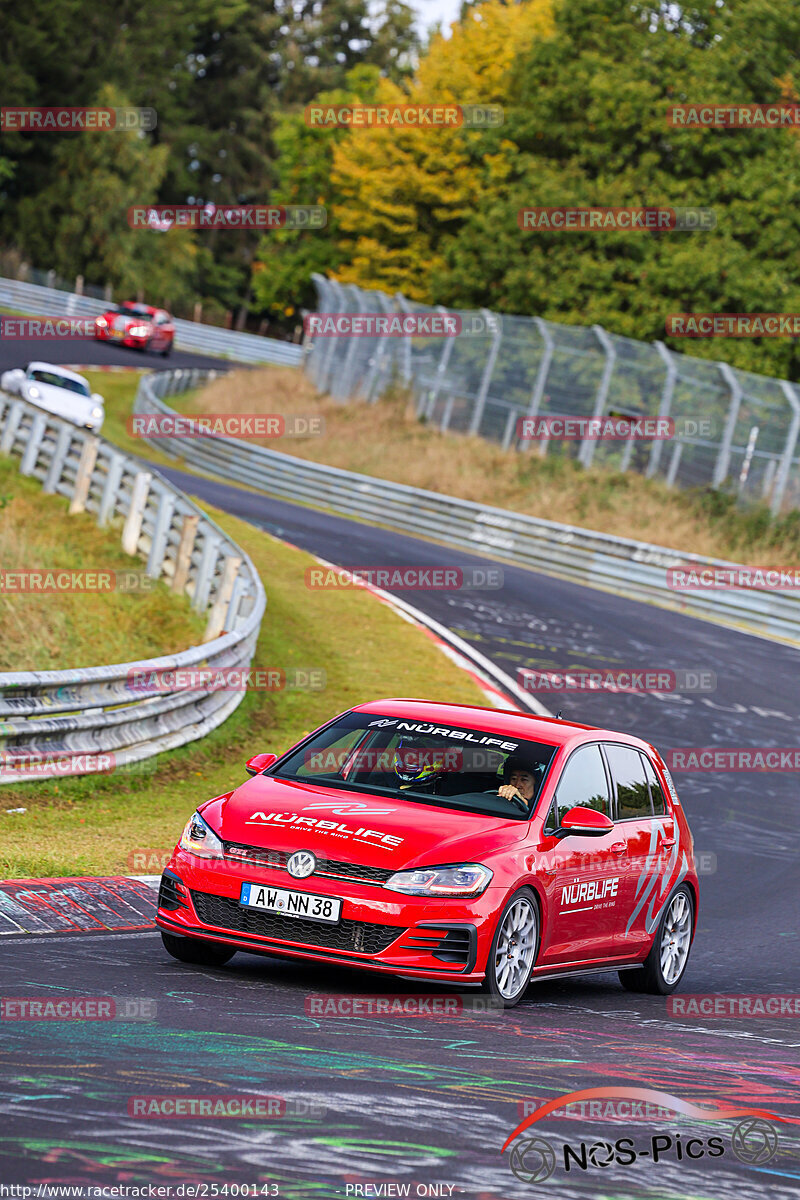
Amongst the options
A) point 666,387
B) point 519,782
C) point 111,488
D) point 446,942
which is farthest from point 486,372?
point 446,942

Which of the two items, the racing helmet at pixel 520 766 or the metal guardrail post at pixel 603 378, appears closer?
the racing helmet at pixel 520 766

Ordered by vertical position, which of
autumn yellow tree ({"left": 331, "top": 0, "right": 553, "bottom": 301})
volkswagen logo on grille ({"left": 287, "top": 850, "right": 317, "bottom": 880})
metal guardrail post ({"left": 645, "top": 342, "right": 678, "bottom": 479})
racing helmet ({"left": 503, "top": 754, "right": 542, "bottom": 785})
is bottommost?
volkswagen logo on grille ({"left": 287, "top": 850, "right": 317, "bottom": 880})

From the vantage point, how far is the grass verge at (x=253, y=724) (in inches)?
416

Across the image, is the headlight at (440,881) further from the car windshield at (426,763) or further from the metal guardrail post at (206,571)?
the metal guardrail post at (206,571)

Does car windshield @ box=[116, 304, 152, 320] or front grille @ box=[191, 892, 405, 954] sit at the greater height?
car windshield @ box=[116, 304, 152, 320]

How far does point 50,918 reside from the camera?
828 cm

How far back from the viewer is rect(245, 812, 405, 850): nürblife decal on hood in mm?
7441

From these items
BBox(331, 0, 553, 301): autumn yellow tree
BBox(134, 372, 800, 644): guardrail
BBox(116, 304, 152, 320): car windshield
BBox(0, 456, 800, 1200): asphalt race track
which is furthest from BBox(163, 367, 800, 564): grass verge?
BBox(0, 456, 800, 1200): asphalt race track

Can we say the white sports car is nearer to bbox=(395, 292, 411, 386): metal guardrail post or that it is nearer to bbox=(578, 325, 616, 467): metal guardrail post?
bbox=(395, 292, 411, 386): metal guardrail post

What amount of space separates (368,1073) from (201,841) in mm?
2248

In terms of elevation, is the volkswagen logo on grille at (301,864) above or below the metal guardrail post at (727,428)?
below

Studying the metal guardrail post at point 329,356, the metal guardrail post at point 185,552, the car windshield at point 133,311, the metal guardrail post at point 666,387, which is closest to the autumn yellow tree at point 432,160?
the car windshield at point 133,311

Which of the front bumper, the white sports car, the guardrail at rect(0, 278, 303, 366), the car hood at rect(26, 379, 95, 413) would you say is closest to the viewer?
the front bumper

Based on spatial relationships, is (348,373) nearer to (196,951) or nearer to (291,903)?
(196,951)
